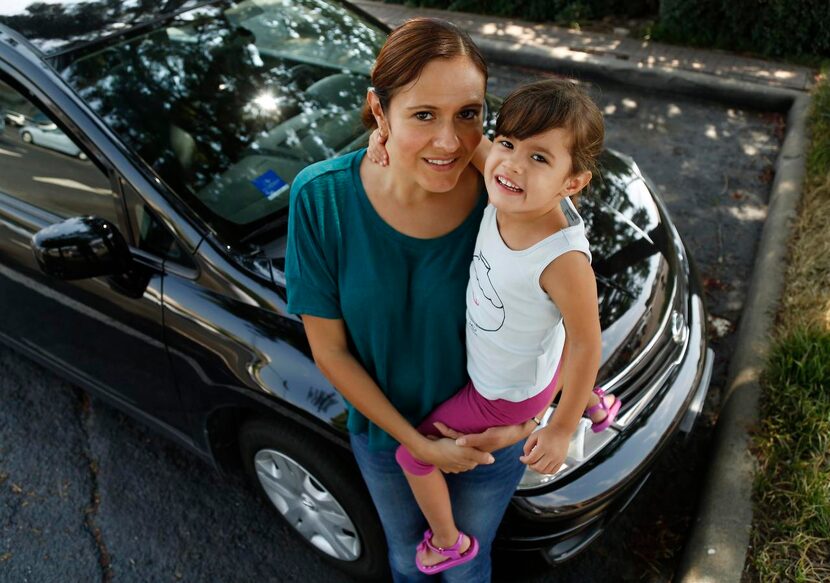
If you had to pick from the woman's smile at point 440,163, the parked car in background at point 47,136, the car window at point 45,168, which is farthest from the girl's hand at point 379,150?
the parked car in background at point 47,136

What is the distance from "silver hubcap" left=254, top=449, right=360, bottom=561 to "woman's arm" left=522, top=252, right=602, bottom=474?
0.92 m

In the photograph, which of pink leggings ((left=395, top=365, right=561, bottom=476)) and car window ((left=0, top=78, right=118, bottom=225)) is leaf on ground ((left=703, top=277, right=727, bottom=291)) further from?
car window ((left=0, top=78, right=118, bottom=225))

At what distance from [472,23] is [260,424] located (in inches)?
225

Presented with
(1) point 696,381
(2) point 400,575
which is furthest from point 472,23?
(2) point 400,575

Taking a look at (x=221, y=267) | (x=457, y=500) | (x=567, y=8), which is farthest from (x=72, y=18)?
(x=567, y=8)

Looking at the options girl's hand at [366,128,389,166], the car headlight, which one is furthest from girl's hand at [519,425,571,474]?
girl's hand at [366,128,389,166]

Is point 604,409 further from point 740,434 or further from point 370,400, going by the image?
point 740,434

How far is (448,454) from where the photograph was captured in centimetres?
171

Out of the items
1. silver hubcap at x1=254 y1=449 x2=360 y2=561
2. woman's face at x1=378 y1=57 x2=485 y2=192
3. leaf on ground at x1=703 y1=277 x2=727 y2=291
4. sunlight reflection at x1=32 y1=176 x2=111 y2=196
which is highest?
woman's face at x1=378 y1=57 x2=485 y2=192

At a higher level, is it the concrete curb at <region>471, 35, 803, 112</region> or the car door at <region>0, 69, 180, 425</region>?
the car door at <region>0, 69, 180, 425</region>

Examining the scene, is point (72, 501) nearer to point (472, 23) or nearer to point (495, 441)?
point (495, 441)

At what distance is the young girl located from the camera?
4.61ft

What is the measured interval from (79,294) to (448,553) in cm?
162

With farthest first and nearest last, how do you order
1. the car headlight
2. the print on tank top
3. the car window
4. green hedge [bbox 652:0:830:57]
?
green hedge [bbox 652:0:830:57], the car window, the car headlight, the print on tank top
